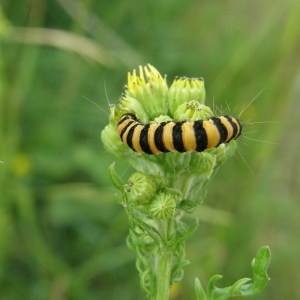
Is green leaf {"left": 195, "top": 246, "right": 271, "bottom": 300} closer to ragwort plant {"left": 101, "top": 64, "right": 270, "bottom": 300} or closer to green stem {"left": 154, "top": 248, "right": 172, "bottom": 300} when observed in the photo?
ragwort plant {"left": 101, "top": 64, "right": 270, "bottom": 300}

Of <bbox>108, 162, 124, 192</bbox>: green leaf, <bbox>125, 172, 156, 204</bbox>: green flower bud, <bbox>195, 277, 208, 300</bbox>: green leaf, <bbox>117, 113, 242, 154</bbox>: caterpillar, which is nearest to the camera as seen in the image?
<bbox>117, 113, 242, 154</bbox>: caterpillar

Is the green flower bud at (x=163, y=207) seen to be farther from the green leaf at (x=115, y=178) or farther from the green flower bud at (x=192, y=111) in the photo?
the green flower bud at (x=192, y=111)

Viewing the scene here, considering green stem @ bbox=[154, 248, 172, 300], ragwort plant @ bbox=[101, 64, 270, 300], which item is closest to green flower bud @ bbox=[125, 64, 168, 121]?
ragwort plant @ bbox=[101, 64, 270, 300]

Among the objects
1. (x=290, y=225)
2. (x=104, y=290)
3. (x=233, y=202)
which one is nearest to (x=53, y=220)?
(x=104, y=290)

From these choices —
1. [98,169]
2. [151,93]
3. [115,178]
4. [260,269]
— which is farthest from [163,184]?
[98,169]

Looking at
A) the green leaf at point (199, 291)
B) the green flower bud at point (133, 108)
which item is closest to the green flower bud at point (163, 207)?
the green leaf at point (199, 291)

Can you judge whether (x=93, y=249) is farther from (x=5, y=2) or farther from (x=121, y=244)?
(x=5, y=2)

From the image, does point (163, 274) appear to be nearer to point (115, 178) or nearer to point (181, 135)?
point (115, 178)

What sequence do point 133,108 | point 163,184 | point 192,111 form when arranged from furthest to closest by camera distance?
point 133,108
point 163,184
point 192,111
